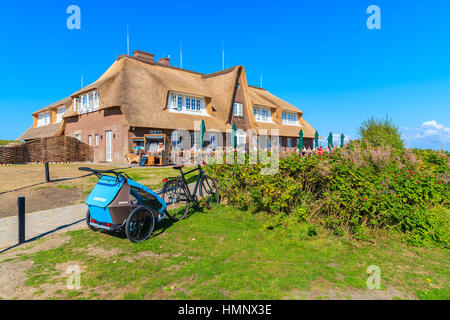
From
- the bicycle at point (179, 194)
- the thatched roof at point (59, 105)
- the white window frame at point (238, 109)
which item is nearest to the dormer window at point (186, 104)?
the white window frame at point (238, 109)

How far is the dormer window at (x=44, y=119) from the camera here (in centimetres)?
3553

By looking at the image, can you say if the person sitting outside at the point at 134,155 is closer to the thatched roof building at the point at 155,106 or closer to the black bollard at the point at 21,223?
the thatched roof building at the point at 155,106

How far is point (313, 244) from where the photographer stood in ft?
16.8

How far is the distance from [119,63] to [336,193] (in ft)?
84.7

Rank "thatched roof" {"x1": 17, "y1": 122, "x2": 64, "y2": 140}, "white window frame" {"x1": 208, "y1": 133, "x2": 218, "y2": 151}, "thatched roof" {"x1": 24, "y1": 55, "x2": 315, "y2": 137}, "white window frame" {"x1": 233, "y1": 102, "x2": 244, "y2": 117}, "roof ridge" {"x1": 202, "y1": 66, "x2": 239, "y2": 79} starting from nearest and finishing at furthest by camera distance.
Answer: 1. "thatched roof" {"x1": 24, "y1": 55, "x2": 315, "y2": 137}
2. "white window frame" {"x1": 208, "y1": 133, "x2": 218, "y2": 151}
3. "thatched roof" {"x1": 17, "y1": 122, "x2": 64, "y2": 140}
4. "white window frame" {"x1": 233, "y1": 102, "x2": 244, "y2": 117}
5. "roof ridge" {"x1": 202, "y1": 66, "x2": 239, "y2": 79}

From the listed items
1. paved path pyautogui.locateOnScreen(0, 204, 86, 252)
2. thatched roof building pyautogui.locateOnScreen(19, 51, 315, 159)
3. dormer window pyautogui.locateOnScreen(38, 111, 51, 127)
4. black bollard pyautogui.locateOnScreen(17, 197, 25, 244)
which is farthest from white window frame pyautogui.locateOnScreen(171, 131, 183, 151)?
dormer window pyautogui.locateOnScreen(38, 111, 51, 127)

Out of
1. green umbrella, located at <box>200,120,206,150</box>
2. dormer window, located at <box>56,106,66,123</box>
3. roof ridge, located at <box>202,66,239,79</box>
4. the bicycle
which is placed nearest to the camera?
the bicycle

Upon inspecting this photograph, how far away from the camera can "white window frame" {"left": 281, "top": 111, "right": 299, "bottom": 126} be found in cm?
3720

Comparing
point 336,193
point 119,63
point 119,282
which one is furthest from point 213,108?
point 119,282

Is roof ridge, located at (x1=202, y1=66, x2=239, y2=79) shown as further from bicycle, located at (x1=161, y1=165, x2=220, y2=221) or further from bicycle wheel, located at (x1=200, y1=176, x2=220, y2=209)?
bicycle, located at (x1=161, y1=165, x2=220, y2=221)

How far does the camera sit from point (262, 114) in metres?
35.2

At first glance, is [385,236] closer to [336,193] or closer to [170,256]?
[336,193]

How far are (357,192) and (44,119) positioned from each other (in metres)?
40.8

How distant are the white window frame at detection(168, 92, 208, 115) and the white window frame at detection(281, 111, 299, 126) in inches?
524
